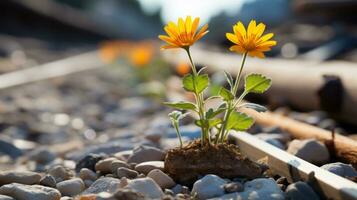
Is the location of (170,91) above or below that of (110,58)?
below

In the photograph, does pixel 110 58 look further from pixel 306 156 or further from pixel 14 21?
pixel 14 21

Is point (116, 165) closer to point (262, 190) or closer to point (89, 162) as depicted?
point (89, 162)

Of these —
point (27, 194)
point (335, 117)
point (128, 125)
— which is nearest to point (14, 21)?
point (128, 125)

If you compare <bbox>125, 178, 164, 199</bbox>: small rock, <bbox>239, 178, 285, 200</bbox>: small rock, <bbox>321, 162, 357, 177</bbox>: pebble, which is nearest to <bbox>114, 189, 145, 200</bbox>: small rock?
<bbox>125, 178, 164, 199</bbox>: small rock

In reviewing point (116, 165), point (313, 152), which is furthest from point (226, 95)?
point (313, 152)

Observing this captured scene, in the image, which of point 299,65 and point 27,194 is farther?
point 299,65

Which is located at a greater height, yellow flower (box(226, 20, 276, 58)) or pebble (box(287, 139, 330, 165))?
yellow flower (box(226, 20, 276, 58))

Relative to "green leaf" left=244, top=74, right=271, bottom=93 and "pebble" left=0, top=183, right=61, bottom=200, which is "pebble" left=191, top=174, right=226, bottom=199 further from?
"pebble" left=0, top=183, right=61, bottom=200

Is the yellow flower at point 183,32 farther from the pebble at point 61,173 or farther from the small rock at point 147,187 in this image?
the pebble at point 61,173
